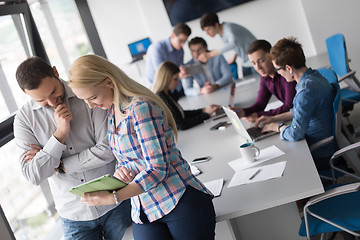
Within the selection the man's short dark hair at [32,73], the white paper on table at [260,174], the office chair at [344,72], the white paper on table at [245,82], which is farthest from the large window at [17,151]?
the office chair at [344,72]

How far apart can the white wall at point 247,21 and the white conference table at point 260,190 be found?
13.3ft

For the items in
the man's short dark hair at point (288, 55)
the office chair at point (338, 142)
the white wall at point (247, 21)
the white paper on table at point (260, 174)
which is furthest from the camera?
the white wall at point (247, 21)

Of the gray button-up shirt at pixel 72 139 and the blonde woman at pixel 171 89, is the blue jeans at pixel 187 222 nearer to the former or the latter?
the gray button-up shirt at pixel 72 139

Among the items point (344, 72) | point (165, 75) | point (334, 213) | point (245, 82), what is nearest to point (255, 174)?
point (334, 213)

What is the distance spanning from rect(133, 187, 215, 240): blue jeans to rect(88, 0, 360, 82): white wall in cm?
565

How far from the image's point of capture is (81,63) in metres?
1.81

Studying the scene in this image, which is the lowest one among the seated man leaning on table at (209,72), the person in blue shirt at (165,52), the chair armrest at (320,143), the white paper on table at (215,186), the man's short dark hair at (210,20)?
the chair armrest at (320,143)

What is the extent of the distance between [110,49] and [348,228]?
630cm

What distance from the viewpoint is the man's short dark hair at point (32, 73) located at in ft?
6.78

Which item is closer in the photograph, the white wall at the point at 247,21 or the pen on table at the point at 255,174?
the pen on table at the point at 255,174

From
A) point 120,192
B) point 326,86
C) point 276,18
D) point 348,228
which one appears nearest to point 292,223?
point 348,228

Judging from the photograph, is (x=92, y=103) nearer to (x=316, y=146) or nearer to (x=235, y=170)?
(x=235, y=170)

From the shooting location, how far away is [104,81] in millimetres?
1847

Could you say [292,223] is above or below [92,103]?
below
